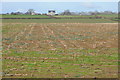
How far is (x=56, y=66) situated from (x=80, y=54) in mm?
3615

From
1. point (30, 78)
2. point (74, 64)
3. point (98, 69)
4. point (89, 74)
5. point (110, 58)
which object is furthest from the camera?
point (110, 58)

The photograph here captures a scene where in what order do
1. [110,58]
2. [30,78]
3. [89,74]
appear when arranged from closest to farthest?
1. [30,78]
2. [89,74]
3. [110,58]

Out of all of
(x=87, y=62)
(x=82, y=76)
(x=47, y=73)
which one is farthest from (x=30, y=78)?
(x=87, y=62)

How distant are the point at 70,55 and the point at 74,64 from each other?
8.33 ft

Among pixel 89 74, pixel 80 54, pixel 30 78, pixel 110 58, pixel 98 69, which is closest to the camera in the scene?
pixel 30 78

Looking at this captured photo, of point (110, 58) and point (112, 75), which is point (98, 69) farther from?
point (110, 58)

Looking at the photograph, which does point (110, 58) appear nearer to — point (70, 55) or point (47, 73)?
point (70, 55)

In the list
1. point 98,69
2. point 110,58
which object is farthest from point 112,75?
point 110,58

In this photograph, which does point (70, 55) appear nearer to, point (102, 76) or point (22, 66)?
point (22, 66)

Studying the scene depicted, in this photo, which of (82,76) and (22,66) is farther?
(22,66)

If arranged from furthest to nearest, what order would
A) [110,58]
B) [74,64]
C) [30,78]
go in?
[110,58], [74,64], [30,78]

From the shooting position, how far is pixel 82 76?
9805 millimetres

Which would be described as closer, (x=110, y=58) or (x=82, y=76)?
(x=82, y=76)

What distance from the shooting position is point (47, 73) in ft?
33.6
